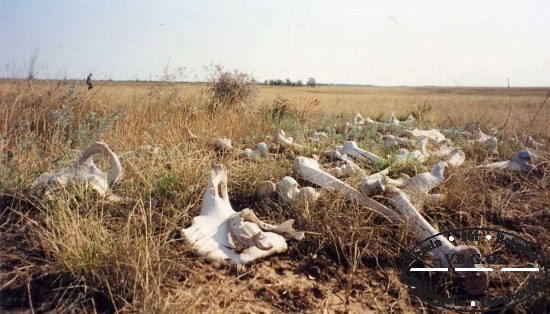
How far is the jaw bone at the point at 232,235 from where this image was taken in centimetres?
216

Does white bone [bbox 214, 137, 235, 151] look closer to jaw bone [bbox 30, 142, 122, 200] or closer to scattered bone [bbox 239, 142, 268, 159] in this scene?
scattered bone [bbox 239, 142, 268, 159]

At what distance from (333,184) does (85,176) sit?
1.77m

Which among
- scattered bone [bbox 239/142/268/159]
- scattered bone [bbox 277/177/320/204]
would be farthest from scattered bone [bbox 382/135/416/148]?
scattered bone [bbox 277/177/320/204]

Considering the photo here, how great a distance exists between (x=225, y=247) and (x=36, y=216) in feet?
4.18

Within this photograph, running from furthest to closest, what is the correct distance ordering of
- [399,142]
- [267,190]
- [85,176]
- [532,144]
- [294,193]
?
1. [532,144]
2. [399,142]
3. [267,190]
4. [294,193]
5. [85,176]

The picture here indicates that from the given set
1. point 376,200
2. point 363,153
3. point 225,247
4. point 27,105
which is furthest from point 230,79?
point 225,247

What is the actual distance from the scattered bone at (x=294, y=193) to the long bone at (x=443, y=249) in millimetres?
574

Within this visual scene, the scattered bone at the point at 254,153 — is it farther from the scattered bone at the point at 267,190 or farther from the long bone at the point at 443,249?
the long bone at the point at 443,249

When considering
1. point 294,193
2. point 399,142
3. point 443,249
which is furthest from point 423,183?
point 399,142

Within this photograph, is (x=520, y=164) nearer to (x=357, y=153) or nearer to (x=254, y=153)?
(x=357, y=153)

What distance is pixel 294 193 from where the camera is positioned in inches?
111

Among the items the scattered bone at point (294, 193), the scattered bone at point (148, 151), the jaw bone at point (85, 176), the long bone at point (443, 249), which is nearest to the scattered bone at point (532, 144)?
the long bone at point (443, 249)

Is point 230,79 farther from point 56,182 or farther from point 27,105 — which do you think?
point 56,182

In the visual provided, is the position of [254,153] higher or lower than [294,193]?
higher
